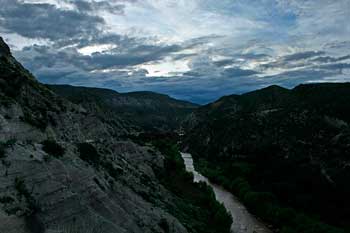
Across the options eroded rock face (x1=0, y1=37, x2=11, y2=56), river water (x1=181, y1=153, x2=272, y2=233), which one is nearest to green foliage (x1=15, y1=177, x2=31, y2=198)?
river water (x1=181, y1=153, x2=272, y2=233)

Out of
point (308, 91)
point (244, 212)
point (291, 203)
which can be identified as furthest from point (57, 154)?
point (308, 91)

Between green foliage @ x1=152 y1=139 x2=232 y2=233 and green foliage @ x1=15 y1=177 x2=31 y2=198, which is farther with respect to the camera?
green foliage @ x1=152 y1=139 x2=232 y2=233

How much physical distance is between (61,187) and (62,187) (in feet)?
0.30

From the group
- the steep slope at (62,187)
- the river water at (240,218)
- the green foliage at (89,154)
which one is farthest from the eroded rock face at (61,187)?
the river water at (240,218)

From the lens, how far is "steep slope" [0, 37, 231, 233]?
26094 mm

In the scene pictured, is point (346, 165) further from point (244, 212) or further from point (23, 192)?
point (23, 192)

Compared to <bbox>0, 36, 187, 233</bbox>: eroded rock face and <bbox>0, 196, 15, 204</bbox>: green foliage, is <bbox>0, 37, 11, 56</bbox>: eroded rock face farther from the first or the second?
<bbox>0, 196, 15, 204</bbox>: green foliage

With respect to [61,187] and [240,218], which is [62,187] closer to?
[61,187]

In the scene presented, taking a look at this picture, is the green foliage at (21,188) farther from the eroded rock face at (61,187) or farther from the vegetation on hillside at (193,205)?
the vegetation on hillside at (193,205)

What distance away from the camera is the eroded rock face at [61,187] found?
25922 mm

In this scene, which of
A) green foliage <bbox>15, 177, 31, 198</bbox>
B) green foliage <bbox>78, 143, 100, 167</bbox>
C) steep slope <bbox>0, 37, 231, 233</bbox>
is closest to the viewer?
steep slope <bbox>0, 37, 231, 233</bbox>

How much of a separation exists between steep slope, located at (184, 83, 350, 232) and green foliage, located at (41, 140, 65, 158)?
104 feet

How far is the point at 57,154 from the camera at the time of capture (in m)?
32.9

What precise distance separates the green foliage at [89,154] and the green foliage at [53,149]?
355 cm
